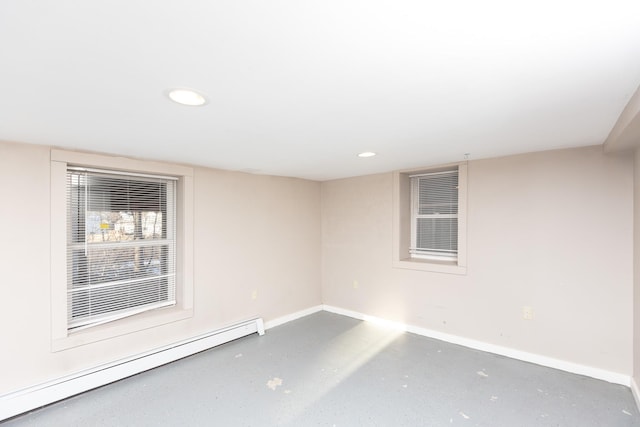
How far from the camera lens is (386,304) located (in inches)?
154

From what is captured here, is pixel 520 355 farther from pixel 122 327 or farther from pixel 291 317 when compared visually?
pixel 122 327

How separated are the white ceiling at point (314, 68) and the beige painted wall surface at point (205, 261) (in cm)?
61

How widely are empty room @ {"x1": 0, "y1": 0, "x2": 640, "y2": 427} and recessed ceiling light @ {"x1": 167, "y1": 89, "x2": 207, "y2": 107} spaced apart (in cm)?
2

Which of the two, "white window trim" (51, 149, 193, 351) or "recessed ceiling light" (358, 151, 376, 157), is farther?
"recessed ceiling light" (358, 151, 376, 157)

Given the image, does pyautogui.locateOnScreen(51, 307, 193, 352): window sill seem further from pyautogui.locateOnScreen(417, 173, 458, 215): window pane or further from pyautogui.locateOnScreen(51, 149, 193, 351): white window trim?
pyautogui.locateOnScreen(417, 173, 458, 215): window pane

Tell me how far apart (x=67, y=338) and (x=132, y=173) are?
150cm

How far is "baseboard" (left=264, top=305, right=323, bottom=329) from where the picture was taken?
390 cm

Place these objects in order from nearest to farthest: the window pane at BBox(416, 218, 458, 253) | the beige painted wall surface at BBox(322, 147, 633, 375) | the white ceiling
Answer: the white ceiling → the beige painted wall surface at BBox(322, 147, 633, 375) → the window pane at BBox(416, 218, 458, 253)

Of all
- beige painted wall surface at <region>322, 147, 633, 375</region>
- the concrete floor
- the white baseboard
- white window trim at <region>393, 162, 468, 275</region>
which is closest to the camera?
the concrete floor

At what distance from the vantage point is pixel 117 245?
2859mm

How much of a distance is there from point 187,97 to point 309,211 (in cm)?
309

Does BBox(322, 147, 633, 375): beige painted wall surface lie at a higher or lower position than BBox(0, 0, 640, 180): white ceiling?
lower

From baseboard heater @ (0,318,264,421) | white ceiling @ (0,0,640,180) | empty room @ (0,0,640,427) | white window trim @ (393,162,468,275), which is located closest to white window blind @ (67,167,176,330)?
empty room @ (0,0,640,427)

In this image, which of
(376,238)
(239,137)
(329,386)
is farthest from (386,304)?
(239,137)
